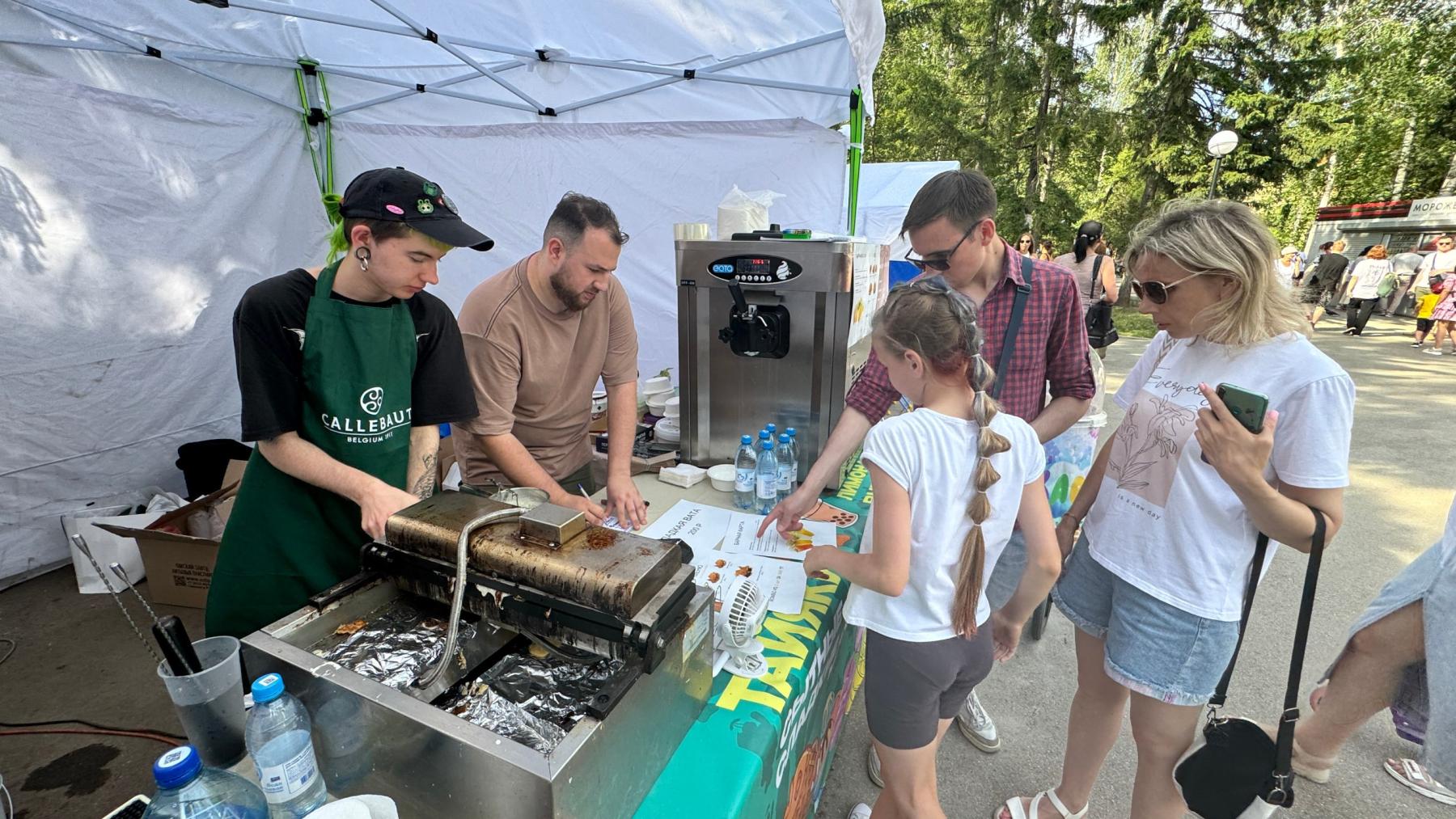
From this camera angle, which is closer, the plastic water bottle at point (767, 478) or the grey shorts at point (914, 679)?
the grey shorts at point (914, 679)

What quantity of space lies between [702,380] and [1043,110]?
16.3 m

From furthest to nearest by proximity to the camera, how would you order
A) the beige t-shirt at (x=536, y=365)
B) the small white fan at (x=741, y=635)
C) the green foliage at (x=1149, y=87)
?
the green foliage at (x=1149, y=87)
the beige t-shirt at (x=536, y=365)
the small white fan at (x=741, y=635)

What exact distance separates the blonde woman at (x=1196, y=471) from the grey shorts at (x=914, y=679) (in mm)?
410

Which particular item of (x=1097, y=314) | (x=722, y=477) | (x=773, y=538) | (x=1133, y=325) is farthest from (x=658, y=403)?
(x=1133, y=325)

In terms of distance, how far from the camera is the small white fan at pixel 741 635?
1.31 metres

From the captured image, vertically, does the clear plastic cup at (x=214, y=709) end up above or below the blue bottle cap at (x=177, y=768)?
below

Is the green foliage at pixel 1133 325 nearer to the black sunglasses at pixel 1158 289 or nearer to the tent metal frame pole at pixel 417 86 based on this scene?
the tent metal frame pole at pixel 417 86

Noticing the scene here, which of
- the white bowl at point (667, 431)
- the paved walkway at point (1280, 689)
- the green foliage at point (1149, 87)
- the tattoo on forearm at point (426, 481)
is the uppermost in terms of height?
the green foliage at point (1149, 87)

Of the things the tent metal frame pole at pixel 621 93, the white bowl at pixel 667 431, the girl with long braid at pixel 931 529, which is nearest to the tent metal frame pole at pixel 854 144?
the tent metal frame pole at pixel 621 93

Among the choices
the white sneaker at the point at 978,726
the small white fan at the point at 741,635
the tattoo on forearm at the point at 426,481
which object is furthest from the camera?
the white sneaker at the point at 978,726

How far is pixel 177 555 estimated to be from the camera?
10.4ft

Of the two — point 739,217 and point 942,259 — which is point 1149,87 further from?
point 942,259

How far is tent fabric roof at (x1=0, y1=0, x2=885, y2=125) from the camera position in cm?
327

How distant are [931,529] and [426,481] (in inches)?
54.8
